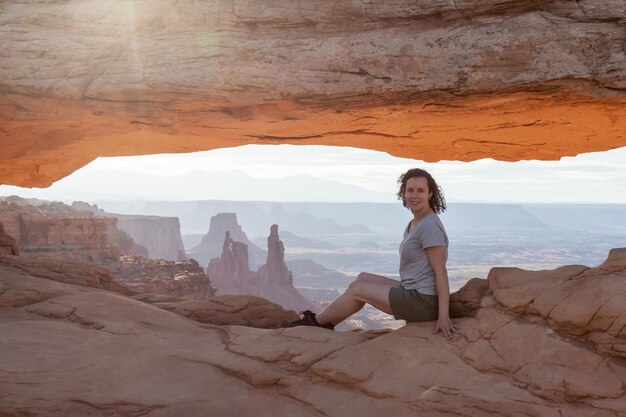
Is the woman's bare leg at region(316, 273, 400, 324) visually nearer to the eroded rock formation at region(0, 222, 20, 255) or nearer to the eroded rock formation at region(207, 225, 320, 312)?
the eroded rock formation at region(0, 222, 20, 255)

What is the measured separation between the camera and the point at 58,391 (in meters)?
5.76

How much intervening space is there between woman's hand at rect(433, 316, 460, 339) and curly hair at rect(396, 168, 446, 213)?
4.46 feet

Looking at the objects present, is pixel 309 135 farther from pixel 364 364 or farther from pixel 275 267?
pixel 275 267

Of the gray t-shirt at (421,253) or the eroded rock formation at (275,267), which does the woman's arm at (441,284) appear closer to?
the gray t-shirt at (421,253)

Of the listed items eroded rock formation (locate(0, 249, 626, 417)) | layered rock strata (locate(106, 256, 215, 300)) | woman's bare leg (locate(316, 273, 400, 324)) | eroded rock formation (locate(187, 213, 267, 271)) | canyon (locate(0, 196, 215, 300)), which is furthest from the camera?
eroded rock formation (locate(187, 213, 267, 271))

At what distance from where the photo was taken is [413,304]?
6.54m

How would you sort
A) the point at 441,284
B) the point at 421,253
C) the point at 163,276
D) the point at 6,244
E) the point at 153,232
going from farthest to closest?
the point at 153,232, the point at 163,276, the point at 6,244, the point at 421,253, the point at 441,284

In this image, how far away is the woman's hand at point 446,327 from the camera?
6281 mm

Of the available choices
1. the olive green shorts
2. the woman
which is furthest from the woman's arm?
the olive green shorts

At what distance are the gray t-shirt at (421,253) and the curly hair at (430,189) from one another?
35 centimetres

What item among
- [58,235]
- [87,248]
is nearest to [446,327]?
[87,248]

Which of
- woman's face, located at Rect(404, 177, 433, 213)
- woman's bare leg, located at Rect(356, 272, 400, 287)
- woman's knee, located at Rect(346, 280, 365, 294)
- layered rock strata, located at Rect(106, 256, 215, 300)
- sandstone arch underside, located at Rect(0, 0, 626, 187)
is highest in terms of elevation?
sandstone arch underside, located at Rect(0, 0, 626, 187)

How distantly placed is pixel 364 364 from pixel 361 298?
0.96m

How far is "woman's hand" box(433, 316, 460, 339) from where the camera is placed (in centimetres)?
628
